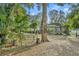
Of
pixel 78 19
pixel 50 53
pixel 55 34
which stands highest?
pixel 78 19

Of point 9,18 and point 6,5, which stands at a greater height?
point 6,5

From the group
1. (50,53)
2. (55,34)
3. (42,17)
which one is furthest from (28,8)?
(50,53)

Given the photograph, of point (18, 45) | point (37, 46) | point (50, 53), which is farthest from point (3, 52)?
point (50, 53)

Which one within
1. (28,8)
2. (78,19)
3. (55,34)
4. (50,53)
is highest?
(28,8)

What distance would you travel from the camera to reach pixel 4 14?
194 centimetres

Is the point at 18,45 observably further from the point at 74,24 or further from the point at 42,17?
the point at 74,24

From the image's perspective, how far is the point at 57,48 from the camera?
76.4 inches

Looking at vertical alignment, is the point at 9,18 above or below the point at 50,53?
above

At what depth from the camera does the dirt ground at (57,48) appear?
1.92 metres

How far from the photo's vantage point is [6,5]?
6.36ft

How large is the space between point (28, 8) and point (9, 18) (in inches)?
8.8

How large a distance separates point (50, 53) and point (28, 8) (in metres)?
0.52

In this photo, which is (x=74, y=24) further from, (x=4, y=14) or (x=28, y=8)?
(x=4, y=14)

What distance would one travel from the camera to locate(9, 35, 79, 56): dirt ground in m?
1.92
